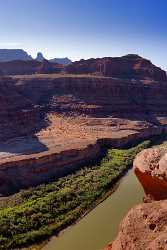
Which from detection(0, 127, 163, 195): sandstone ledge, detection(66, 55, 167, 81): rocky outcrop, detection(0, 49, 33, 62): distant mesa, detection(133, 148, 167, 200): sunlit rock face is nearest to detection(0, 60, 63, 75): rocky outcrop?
detection(66, 55, 167, 81): rocky outcrop

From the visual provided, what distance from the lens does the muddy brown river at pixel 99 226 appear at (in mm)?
26375

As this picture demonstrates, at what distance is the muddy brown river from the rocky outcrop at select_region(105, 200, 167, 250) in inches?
441

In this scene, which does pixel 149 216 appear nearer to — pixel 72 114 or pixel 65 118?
pixel 65 118

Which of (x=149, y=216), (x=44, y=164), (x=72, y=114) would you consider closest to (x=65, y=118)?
(x=72, y=114)

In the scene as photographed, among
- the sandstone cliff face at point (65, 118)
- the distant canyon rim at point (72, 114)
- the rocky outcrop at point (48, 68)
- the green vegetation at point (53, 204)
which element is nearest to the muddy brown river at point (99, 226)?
the green vegetation at point (53, 204)

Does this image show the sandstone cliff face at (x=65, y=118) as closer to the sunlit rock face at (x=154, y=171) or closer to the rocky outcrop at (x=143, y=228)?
the sunlit rock face at (x=154, y=171)

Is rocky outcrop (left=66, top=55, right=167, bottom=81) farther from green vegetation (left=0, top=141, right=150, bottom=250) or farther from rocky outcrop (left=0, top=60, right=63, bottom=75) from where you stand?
green vegetation (left=0, top=141, right=150, bottom=250)

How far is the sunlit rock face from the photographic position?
16344mm

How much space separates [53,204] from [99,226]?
5.44 meters

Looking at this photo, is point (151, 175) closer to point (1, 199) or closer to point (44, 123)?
point (1, 199)

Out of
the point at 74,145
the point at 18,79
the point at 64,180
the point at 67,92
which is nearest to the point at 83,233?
the point at 64,180

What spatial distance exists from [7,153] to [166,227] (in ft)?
113

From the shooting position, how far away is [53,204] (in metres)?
33.3

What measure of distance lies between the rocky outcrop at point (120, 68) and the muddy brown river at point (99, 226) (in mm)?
50845
